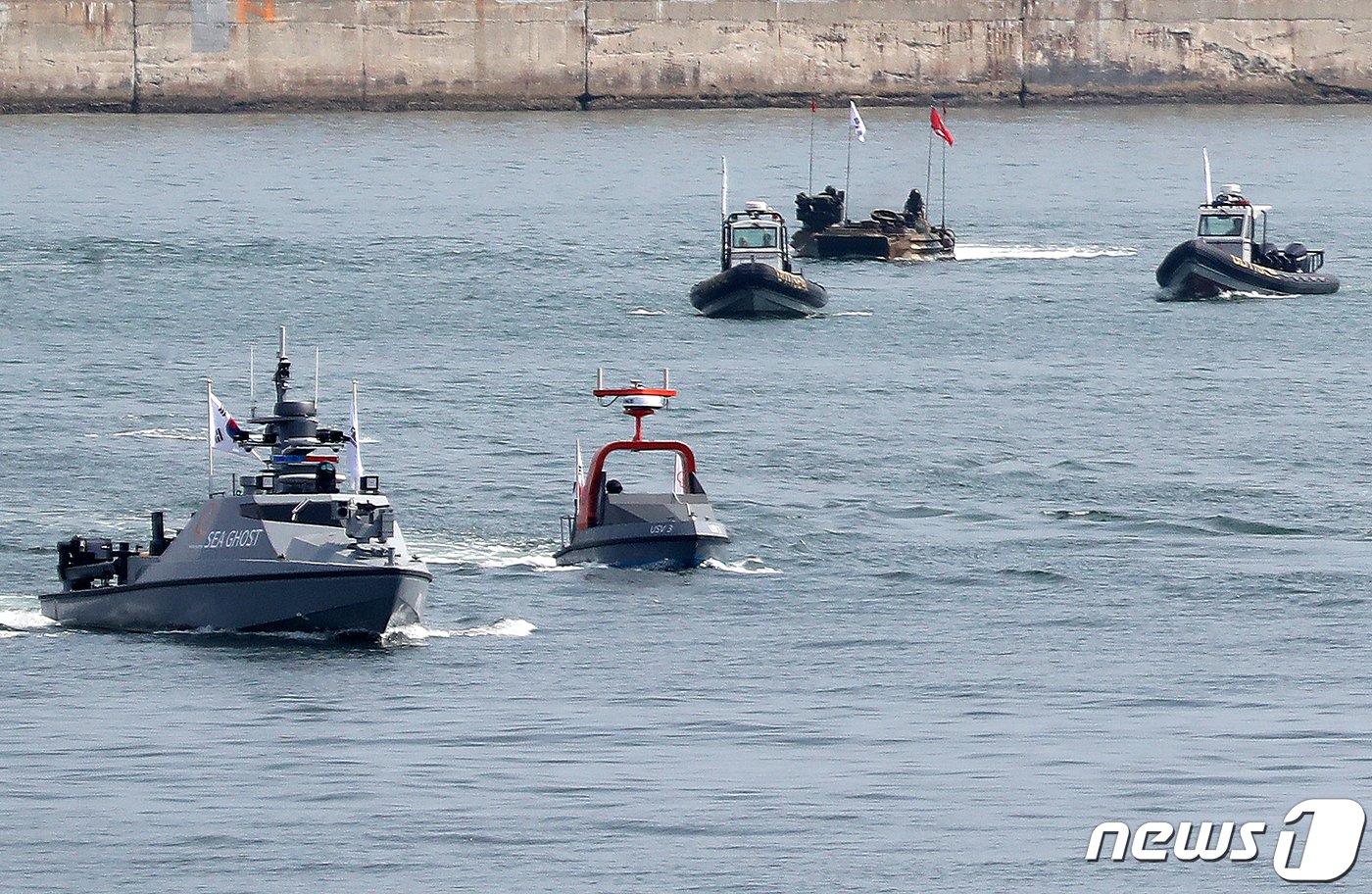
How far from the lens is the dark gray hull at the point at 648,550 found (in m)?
43.9

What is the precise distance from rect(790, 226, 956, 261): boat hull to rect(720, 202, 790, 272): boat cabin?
1311 cm

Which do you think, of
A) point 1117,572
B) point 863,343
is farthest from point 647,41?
point 1117,572

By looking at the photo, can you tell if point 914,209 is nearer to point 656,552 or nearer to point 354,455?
point 656,552

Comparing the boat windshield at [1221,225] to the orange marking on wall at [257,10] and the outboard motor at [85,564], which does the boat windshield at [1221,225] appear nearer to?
the outboard motor at [85,564]

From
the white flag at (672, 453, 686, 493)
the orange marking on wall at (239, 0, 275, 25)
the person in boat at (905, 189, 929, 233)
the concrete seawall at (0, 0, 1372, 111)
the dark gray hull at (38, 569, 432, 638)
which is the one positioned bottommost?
the dark gray hull at (38, 569, 432, 638)

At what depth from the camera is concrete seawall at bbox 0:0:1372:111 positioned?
14625 cm

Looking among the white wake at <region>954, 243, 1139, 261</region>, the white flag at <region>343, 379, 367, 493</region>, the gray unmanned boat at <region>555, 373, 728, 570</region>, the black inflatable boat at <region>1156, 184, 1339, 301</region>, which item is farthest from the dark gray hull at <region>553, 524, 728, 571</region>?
the white wake at <region>954, 243, 1139, 261</region>

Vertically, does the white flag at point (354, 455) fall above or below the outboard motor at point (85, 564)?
above

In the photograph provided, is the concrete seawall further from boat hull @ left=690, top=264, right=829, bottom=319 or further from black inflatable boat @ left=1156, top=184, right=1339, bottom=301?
boat hull @ left=690, top=264, right=829, bottom=319

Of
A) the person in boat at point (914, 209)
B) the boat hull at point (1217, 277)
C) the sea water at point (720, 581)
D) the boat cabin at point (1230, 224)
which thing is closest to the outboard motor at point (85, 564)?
the sea water at point (720, 581)

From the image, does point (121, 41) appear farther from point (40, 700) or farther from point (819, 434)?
point (40, 700)

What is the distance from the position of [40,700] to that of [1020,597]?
50.0 ft

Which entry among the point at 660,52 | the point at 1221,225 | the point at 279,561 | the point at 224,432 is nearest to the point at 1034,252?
the point at 1221,225

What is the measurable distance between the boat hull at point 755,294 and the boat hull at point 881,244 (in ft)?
54.4
